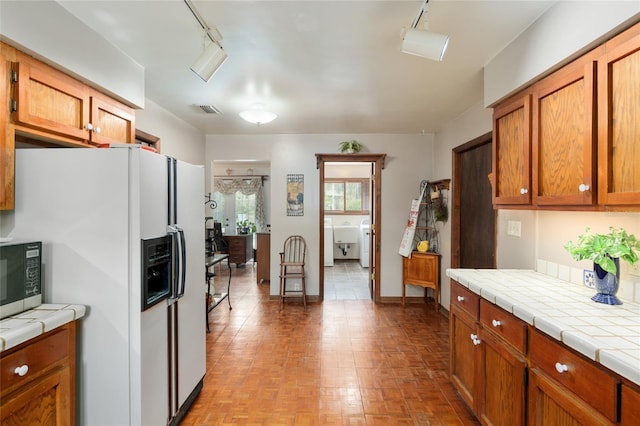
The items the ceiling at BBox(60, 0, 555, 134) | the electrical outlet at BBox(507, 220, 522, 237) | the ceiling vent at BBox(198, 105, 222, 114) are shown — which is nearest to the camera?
the ceiling at BBox(60, 0, 555, 134)

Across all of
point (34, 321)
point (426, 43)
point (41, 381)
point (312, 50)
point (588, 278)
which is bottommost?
point (41, 381)

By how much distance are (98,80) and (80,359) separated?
161 centimetres

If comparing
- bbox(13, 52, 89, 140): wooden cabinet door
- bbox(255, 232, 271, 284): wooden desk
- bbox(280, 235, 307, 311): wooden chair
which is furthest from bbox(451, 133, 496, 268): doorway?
bbox(255, 232, 271, 284): wooden desk

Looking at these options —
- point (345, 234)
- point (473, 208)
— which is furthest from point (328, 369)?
point (345, 234)

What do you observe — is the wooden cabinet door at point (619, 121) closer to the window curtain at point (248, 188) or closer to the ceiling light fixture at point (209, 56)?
the ceiling light fixture at point (209, 56)

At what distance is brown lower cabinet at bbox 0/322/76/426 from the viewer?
3.83 feet

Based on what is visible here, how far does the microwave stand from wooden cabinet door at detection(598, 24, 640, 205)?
259 centimetres

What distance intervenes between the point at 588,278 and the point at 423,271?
2480 millimetres

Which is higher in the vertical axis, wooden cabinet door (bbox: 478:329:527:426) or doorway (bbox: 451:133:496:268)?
doorway (bbox: 451:133:496:268)

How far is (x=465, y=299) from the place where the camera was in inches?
78.7

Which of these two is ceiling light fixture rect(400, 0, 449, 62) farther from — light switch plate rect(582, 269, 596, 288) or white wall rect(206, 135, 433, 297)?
Result: white wall rect(206, 135, 433, 297)

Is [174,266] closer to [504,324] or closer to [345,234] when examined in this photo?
[504,324]

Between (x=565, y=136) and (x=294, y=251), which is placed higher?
(x=565, y=136)

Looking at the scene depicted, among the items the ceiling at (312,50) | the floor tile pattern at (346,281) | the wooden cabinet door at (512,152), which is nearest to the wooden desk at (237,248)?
the floor tile pattern at (346,281)
